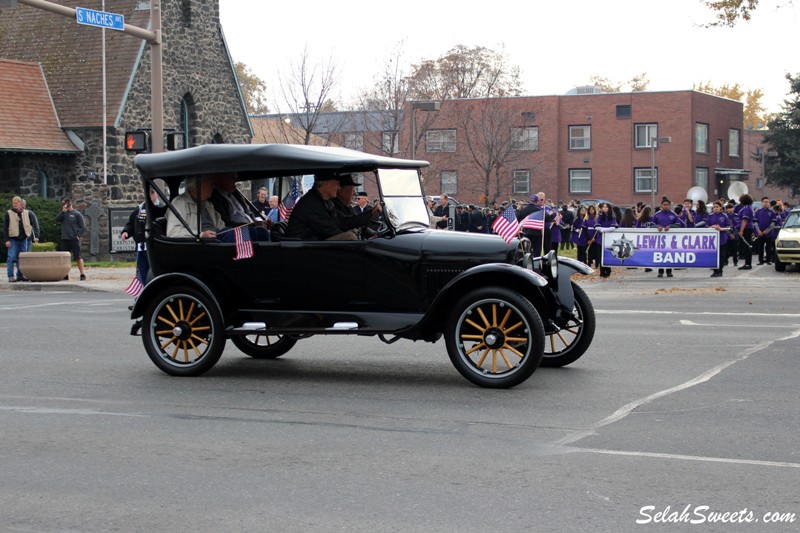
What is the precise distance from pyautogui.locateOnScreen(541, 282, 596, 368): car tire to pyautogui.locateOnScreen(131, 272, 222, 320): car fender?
3163mm

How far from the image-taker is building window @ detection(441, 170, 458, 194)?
216 feet

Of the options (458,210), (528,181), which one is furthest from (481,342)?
(528,181)

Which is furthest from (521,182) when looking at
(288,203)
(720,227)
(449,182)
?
(288,203)

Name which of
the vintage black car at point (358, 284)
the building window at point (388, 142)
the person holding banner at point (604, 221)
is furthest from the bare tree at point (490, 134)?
the vintage black car at point (358, 284)

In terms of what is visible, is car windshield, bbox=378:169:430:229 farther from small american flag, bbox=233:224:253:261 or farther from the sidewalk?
the sidewalk

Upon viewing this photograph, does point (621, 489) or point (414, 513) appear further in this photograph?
point (621, 489)

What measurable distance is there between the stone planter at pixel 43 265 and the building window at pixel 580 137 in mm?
46282

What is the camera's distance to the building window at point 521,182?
65750mm

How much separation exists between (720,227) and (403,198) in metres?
16.0

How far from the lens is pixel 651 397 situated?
344 inches

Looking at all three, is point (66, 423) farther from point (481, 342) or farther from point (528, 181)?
point (528, 181)

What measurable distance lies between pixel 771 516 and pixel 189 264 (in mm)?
6117

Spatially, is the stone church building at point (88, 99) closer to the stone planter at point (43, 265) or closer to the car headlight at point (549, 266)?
the stone planter at point (43, 265)

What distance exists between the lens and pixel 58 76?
37.9 meters
